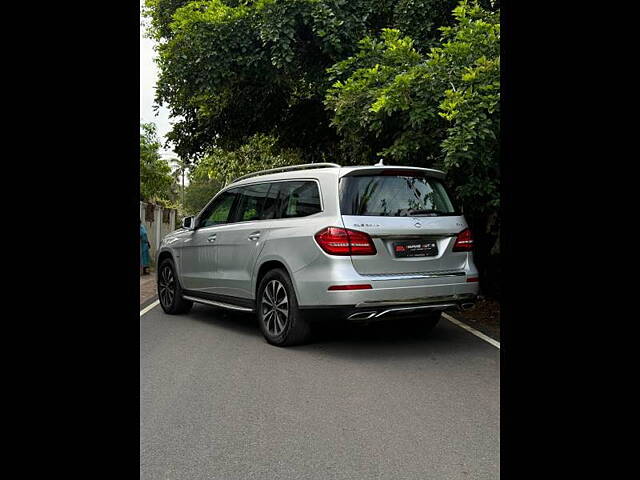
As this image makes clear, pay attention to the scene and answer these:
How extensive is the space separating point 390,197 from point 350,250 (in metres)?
0.76

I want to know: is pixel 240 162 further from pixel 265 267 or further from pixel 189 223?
pixel 265 267

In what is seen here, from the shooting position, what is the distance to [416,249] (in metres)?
6.34

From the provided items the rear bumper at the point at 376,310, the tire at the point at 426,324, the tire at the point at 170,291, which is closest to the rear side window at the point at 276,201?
the rear bumper at the point at 376,310

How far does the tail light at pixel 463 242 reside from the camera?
6.63 metres

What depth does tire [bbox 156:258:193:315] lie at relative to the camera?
9133 millimetres

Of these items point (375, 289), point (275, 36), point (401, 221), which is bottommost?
point (375, 289)

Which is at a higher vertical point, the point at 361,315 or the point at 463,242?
the point at 463,242

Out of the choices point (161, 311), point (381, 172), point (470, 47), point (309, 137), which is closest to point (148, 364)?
point (381, 172)

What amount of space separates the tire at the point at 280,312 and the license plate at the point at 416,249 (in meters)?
1.15

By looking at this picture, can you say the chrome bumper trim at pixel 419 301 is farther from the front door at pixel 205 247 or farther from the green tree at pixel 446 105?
the front door at pixel 205 247

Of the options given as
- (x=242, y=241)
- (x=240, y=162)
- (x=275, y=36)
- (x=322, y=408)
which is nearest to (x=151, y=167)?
(x=240, y=162)
